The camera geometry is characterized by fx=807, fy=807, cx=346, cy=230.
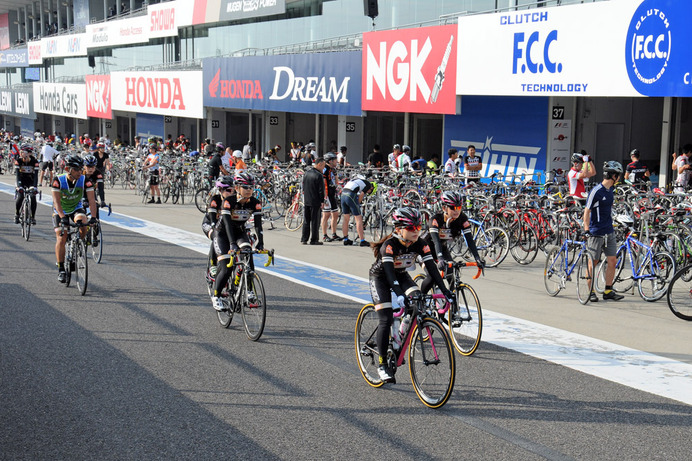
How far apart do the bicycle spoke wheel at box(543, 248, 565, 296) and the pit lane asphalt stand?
2.91 metres

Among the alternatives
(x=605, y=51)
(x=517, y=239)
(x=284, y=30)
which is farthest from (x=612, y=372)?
(x=284, y=30)

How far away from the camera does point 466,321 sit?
326 inches

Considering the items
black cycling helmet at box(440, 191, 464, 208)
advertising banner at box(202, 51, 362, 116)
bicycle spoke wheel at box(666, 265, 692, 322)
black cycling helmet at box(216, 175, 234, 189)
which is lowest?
bicycle spoke wheel at box(666, 265, 692, 322)

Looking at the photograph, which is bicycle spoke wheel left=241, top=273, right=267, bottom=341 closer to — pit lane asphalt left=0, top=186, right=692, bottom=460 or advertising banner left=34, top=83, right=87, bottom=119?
pit lane asphalt left=0, top=186, right=692, bottom=460

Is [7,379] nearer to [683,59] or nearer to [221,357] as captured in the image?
[221,357]

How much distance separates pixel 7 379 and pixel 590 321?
6.42 metres

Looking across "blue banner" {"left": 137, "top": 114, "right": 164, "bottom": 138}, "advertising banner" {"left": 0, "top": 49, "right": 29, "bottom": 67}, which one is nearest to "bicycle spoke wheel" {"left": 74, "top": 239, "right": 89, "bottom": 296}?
"blue banner" {"left": 137, "top": 114, "right": 164, "bottom": 138}

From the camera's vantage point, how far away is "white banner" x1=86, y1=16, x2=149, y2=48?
4640cm

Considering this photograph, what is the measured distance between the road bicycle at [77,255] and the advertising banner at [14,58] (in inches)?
2597

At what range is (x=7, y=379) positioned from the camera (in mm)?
7113

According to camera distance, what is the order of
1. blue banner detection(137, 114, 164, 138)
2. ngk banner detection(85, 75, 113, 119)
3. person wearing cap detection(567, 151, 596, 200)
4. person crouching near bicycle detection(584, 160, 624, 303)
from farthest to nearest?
ngk banner detection(85, 75, 113, 119), blue banner detection(137, 114, 164, 138), person wearing cap detection(567, 151, 596, 200), person crouching near bicycle detection(584, 160, 624, 303)

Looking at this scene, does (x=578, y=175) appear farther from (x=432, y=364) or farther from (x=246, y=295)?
(x=432, y=364)

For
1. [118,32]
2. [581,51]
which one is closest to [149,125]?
[118,32]

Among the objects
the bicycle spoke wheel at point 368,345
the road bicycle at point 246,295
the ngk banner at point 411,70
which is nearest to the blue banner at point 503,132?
the ngk banner at point 411,70
